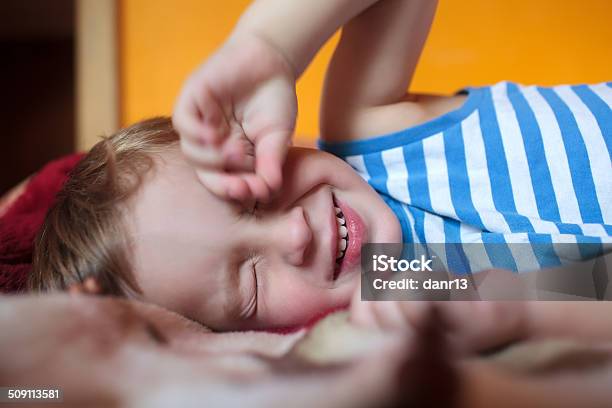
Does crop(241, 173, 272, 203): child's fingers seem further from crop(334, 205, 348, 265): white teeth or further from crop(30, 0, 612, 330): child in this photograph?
crop(334, 205, 348, 265): white teeth

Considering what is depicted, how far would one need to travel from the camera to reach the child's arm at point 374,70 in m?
0.60

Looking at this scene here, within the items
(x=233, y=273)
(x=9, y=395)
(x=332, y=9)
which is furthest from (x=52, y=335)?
(x=332, y=9)

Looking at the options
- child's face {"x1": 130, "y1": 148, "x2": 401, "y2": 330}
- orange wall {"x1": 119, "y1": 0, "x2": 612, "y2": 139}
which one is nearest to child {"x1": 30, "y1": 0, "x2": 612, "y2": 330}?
child's face {"x1": 130, "y1": 148, "x2": 401, "y2": 330}

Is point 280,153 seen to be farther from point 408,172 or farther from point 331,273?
point 408,172

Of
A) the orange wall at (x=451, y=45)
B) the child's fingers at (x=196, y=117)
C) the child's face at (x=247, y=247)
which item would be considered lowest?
the child's face at (x=247, y=247)

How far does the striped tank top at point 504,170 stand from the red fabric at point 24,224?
374mm

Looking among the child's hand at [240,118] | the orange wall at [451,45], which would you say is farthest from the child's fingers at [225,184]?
the orange wall at [451,45]

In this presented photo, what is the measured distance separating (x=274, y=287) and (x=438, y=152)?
0.27 meters

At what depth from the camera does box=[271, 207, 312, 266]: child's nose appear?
1.49ft

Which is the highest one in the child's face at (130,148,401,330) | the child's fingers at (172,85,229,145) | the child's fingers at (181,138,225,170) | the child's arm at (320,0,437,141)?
the child's arm at (320,0,437,141)

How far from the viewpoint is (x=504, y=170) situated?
0.57 meters

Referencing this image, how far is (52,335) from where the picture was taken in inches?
9.3

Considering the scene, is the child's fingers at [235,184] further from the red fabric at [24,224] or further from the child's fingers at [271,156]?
the red fabric at [24,224]

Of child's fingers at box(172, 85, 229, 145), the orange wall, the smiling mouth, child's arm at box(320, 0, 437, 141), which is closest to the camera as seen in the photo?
child's fingers at box(172, 85, 229, 145)
